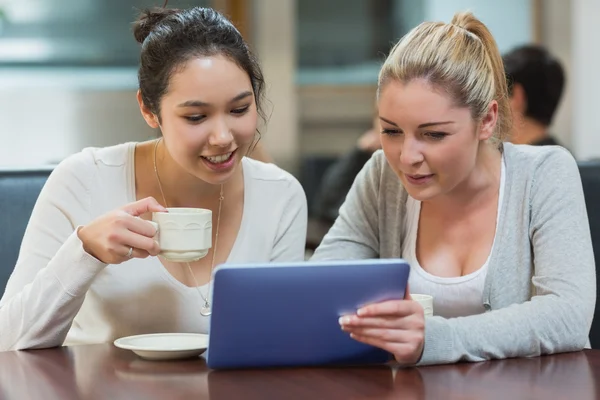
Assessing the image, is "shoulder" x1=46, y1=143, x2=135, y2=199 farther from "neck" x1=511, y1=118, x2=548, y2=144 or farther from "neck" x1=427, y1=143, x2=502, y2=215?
"neck" x1=511, y1=118, x2=548, y2=144

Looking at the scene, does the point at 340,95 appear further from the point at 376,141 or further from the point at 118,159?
the point at 118,159

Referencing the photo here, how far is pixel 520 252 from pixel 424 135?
10.6 inches

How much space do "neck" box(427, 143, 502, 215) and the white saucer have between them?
56 centimetres

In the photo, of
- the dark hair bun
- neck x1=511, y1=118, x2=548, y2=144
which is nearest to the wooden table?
the dark hair bun

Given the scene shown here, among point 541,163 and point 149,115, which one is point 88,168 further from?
point 541,163

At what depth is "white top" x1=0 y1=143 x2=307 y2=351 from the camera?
59.4 inches

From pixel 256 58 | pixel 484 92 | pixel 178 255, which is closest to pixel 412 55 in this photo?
pixel 484 92

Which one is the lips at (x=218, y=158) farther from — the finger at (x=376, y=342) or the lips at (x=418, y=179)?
the finger at (x=376, y=342)

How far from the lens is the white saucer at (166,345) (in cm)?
134

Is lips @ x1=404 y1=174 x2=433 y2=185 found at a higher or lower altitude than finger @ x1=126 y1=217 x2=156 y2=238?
higher

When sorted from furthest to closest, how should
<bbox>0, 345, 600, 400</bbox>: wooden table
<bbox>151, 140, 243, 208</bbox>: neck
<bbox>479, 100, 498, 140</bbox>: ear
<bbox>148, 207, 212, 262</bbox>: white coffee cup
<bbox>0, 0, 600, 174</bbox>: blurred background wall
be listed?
<bbox>0, 0, 600, 174</bbox>: blurred background wall
<bbox>151, 140, 243, 208</bbox>: neck
<bbox>479, 100, 498, 140</bbox>: ear
<bbox>148, 207, 212, 262</bbox>: white coffee cup
<bbox>0, 345, 600, 400</bbox>: wooden table

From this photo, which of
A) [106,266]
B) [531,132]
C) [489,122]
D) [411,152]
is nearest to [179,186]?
[106,266]

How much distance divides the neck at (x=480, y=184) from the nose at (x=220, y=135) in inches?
17.0

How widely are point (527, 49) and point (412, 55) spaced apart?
5.76 feet
